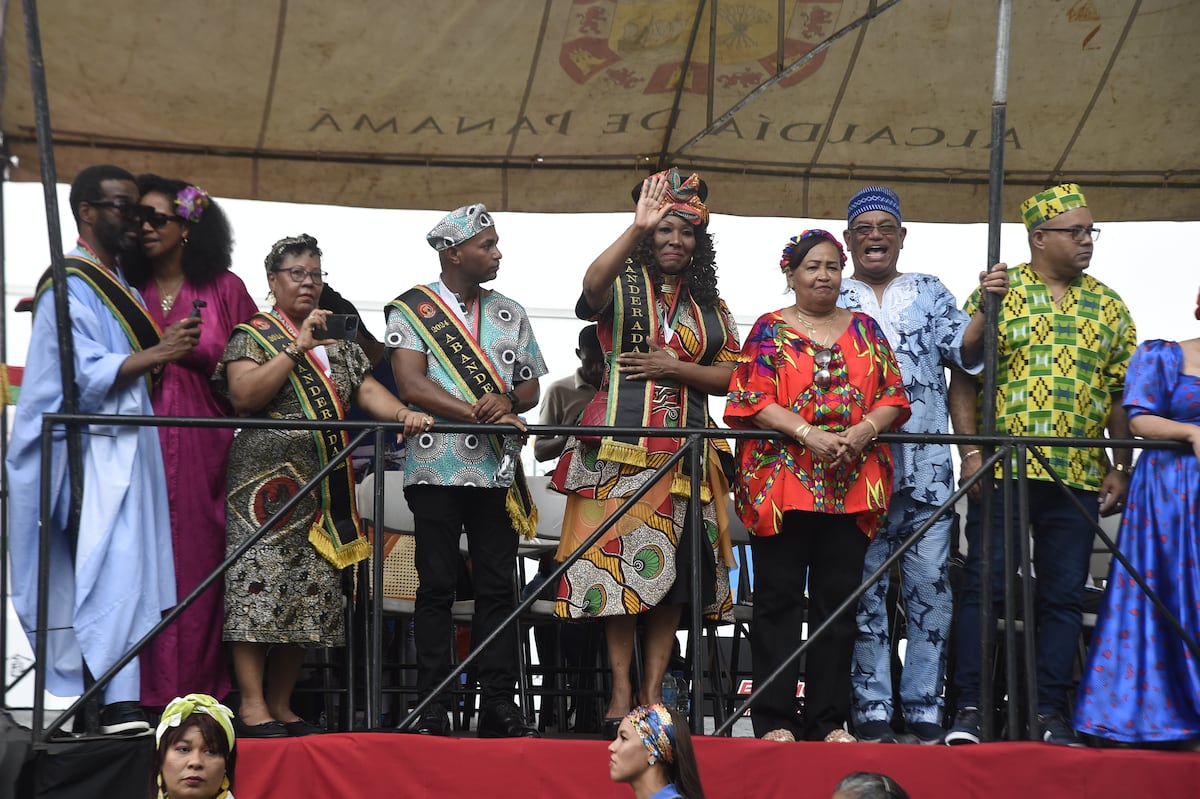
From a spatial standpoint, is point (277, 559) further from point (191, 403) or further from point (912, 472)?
point (912, 472)

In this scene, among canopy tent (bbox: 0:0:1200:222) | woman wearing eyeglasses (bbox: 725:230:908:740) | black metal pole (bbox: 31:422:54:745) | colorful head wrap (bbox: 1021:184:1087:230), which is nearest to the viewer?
black metal pole (bbox: 31:422:54:745)

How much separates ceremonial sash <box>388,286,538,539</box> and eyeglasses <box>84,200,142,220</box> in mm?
874

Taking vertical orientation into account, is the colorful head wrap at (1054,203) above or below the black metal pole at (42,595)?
above

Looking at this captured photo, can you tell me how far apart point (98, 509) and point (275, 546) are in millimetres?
541

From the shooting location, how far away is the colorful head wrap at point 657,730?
381 centimetres

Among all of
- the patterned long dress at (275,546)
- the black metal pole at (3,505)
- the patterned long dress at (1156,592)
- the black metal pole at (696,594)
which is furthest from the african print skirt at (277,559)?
the patterned long dress at (1156,592)

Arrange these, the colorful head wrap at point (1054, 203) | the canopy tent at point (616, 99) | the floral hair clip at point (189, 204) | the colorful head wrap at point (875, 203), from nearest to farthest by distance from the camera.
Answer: the floral hair clip at point (189, 204) → the colorful head wrap at point (1054, 203) → the colorful head wrap at point (875, 203) → the canopy tent at point (616, 99)

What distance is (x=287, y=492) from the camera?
4727mm

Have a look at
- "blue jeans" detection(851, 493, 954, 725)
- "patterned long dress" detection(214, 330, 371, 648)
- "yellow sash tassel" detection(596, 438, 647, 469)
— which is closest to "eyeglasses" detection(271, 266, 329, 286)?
"patterned long dress" detection(214, 330, 371, 648)

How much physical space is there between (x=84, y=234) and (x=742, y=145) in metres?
2.84

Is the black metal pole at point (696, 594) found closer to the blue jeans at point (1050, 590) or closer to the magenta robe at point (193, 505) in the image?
the blue jeans at point (1050, 590)

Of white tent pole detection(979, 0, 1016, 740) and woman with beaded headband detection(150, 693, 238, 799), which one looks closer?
woman with beaded headband detection(150, 693, 238, 799)

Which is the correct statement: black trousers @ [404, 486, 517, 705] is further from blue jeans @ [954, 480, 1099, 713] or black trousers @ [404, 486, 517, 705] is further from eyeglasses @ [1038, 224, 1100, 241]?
eyeglasses @ [1038, 224, 1100, 241]

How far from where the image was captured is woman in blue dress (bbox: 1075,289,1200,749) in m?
4.60
